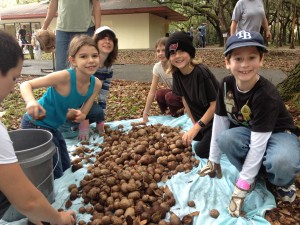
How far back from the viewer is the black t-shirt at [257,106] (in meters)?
2.08

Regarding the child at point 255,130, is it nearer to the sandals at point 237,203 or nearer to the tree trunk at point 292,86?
the sandals at point 237,203

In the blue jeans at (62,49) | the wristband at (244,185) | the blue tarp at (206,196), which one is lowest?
the blue tarp at (206,196)

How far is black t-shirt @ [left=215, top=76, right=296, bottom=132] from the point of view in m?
2.08

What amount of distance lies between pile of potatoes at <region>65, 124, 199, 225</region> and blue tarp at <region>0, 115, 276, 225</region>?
8 cm

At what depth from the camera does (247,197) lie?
225 cm

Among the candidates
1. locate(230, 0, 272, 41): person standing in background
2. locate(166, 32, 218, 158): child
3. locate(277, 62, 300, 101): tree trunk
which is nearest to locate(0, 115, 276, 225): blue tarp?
locate(166, 32, 218, 158): child

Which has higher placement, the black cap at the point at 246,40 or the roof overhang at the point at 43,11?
the roof overhang at the point at 43,11

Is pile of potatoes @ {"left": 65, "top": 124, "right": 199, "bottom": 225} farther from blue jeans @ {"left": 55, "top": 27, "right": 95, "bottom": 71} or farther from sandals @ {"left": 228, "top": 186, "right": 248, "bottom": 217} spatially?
blue jeans @ {"left": 55, "top": 27, "right": 95, "bottom": 71}

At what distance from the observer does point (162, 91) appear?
432cm

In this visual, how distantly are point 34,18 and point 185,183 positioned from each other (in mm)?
23159

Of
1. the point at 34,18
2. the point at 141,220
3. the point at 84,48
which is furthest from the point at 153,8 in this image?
the point at 141,220

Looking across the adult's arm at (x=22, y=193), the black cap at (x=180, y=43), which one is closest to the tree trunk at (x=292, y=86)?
the black cap at (x=180, y=43)

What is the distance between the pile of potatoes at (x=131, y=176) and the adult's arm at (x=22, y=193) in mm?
540

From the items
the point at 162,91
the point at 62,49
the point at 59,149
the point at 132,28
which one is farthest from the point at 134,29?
the point at 59,149
